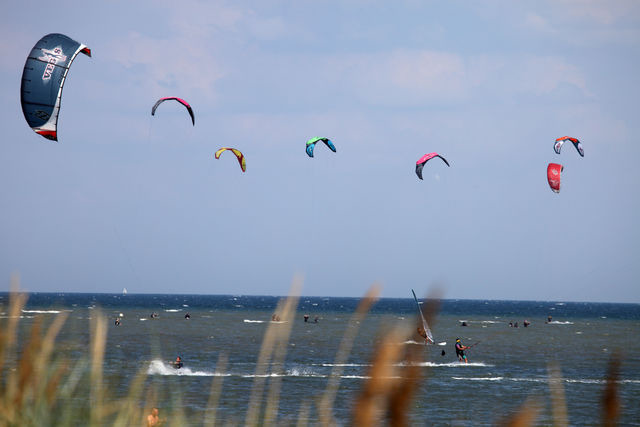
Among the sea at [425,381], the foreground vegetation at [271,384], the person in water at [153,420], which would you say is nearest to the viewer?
the foreground vegetation at [271,384]

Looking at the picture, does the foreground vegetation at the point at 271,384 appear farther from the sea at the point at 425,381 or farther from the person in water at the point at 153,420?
the sea at the point at 425,381

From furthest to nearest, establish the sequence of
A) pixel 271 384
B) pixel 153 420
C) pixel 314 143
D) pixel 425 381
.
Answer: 1. pixel 314 143
2. pixel 425 381
3. pixel 153 420
4. pixel 271 384

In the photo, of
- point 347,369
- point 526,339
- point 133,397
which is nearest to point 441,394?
point 347,369

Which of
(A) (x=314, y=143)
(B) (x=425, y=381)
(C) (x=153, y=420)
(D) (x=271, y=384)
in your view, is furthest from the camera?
(A) (x=314, y=143)

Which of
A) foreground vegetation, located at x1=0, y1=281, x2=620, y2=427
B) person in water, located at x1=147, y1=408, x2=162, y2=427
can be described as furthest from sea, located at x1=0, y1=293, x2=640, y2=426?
foreground vegetation, located at x1=0, y1=281, x2=620, y2=427

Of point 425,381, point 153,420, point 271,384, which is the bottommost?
point 153,420

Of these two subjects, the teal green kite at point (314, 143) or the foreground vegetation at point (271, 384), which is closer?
the foreground vegetation at point (271, 384)

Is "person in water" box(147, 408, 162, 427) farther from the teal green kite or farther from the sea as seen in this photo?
the teal green kite

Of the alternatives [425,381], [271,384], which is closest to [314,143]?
[425,381]

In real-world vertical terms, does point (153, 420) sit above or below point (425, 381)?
below

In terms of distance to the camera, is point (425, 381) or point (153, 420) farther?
point (425, 381)

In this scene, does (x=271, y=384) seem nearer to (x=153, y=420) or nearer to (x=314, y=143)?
(x=153, y=420)

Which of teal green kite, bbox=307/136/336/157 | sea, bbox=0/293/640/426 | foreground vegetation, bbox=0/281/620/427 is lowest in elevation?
sea, bbox=0/293/640/426

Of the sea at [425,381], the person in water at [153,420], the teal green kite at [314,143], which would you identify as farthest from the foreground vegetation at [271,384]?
the teal green kite at [314,143]
